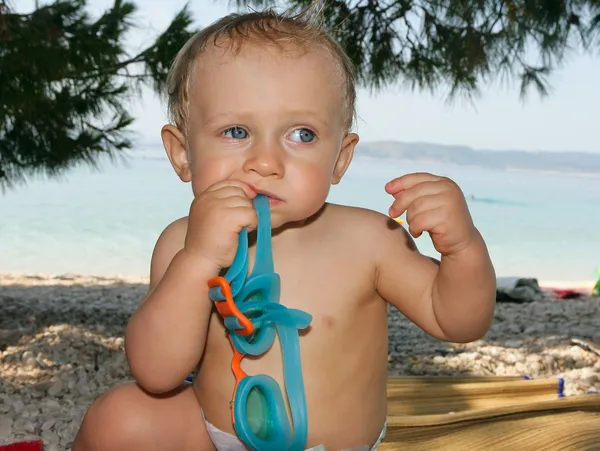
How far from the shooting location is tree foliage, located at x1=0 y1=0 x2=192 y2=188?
9.64ft

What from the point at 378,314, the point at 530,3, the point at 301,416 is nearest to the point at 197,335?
the point at 301,416

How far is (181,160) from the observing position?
1.33 meters

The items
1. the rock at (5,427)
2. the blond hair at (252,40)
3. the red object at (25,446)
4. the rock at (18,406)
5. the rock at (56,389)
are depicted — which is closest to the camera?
the blond hair at (252,40)

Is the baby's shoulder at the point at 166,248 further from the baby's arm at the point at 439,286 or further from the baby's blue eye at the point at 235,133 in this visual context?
the baby's arm at the point at 439,286

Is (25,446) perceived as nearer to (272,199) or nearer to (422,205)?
(272,199)

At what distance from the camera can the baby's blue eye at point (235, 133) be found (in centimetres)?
117

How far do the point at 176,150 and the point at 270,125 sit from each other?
0.24 m

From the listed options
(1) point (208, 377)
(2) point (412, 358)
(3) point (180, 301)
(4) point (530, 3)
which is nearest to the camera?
(3) point (180, 301)

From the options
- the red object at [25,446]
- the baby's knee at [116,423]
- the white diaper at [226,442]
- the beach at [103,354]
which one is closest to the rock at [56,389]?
the beach at [103,354]

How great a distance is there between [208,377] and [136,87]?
2.27 meters

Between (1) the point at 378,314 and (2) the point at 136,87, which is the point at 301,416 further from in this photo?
(2) the point at 136,87

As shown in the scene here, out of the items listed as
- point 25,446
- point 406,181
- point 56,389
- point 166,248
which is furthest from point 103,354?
point 406,181

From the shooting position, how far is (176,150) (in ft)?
4.37

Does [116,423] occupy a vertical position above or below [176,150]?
below
